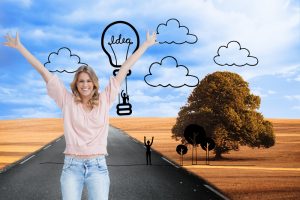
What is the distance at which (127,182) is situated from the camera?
48.9 feet

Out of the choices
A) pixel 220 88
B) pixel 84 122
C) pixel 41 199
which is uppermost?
pixel 220 88

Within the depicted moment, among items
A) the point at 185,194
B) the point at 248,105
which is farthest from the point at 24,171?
the point at 248,105

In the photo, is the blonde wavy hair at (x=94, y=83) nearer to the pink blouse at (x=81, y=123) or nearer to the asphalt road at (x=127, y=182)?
the pink blouse at (x=81, y=123)

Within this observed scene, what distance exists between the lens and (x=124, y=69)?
5.25 meters

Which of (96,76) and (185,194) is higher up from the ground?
(96,76)

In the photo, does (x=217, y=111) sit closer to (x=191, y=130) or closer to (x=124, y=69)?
(x=191, y=130)

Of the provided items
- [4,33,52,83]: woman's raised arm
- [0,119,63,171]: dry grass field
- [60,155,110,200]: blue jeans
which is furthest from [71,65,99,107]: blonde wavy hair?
[0,119,63,171]: dry grass field

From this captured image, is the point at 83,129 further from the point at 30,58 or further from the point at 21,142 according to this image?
the point at 21,142

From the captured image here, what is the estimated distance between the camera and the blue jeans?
4.87m

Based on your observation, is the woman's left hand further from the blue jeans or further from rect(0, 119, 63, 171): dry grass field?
rect(0, 119, 63, 171): dry grass field

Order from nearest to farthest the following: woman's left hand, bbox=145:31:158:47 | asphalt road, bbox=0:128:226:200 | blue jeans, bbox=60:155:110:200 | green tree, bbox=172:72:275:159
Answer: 1. blue jeans, bbox=60:155:110:200
2. woman's left hand, bbox=145:31:158:47
3. asphalt road, bbox=0:128:226:200
4. green tree, bbox=172:72:275:159

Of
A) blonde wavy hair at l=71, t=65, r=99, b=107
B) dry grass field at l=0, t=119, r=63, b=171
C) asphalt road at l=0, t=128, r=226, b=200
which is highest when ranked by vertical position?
blonde wavy hair at l=71, t=65, r=99, b=107

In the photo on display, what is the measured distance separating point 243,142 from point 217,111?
190 centimetres

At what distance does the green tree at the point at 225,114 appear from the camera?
78.7ft
